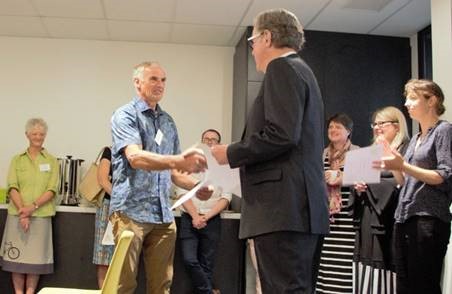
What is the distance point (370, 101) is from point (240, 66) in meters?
1.34

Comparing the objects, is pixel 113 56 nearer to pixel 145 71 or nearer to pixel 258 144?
pixel 145 71

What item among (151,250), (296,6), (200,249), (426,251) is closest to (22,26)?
(296,6)

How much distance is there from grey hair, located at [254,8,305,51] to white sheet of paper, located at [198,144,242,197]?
504 millimetres

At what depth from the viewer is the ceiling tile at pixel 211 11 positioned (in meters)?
4.06

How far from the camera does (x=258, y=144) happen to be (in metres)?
1.56

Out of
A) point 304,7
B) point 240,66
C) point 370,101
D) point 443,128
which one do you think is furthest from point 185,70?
point 443,128

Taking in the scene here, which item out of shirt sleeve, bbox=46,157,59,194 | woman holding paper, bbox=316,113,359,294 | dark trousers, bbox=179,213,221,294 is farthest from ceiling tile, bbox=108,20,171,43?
woman holding paper, bbox=316,113,359,294

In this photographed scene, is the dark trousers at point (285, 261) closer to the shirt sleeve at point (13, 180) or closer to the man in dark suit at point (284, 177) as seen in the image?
the man in dark suit at point (284, 177)

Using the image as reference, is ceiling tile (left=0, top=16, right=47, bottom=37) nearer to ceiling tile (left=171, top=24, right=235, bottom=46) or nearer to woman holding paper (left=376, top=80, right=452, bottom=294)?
ceiling tile (left=171, top=24, right=235, bottom=46)

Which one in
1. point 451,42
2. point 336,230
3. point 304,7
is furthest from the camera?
point 304,7

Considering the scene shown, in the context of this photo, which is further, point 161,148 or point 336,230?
point 336,230

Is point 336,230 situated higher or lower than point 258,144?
lower

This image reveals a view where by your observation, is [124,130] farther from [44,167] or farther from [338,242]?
[44,167]

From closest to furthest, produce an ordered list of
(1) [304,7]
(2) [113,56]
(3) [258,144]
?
(3) [258,144]
(1) [304,7]
(2) [113,56]
